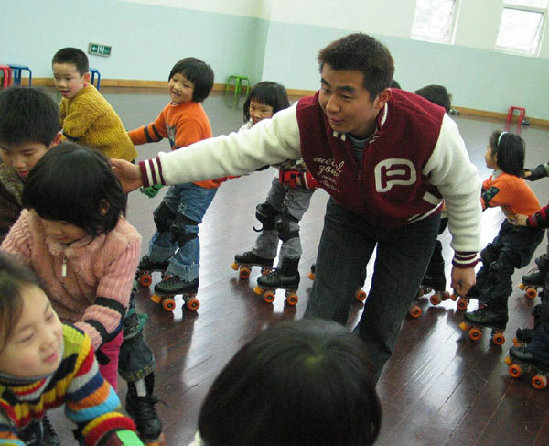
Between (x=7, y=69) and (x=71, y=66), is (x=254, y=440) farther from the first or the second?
(x=7, y=69)

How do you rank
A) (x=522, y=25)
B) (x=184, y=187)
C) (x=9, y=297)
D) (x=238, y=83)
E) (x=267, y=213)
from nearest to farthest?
1. (x=9, y=297)
2. (x=184, y=187)
3. (x=267, y=213)
4. (x=238, y=83)
5. (x=522, y=25)

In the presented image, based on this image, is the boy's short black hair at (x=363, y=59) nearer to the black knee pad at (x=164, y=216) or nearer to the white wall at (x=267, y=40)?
the black knee pad at (x=164, y=216)

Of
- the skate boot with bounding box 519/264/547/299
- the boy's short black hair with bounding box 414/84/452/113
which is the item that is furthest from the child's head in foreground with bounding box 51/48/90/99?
the skate boot with bounding box 519/264/547/299

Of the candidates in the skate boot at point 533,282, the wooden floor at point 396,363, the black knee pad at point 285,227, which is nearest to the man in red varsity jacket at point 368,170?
the wooden floor at point 396,363

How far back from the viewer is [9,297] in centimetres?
105

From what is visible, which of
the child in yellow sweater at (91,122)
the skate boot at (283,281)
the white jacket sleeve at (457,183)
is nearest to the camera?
the white jacket sleeve at (457,183)

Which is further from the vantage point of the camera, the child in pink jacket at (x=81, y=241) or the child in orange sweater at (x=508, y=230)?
the child in orange sweater at (x=508, y=230)

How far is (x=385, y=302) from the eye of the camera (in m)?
2.05

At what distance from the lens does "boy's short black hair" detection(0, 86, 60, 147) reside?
1859mm

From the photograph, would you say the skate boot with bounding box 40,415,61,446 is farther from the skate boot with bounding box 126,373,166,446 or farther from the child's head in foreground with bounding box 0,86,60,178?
the child's head in foreground with bounding box 0,86,60,178

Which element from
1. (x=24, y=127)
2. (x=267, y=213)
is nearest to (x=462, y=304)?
(x=267, y=213)

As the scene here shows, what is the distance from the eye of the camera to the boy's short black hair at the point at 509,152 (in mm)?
3207

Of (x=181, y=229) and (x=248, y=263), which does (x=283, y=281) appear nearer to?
(x=248, y=263)

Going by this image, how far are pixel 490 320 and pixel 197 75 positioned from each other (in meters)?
1.97
